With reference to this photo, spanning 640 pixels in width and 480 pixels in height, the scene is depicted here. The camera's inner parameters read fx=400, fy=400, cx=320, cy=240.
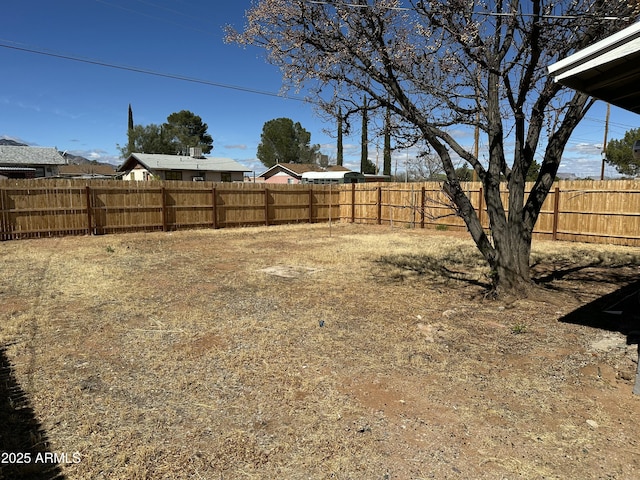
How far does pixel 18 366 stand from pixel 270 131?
45591 millimetres

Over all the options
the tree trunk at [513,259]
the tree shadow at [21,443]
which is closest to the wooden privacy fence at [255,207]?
the tree trunk at [513,259]

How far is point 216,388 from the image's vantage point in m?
3.23

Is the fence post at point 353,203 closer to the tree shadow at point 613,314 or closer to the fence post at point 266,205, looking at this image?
the fence post at point 266,205

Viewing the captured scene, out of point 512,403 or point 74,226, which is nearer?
point 512,403

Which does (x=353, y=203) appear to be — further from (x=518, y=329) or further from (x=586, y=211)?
(x=518, y=329)

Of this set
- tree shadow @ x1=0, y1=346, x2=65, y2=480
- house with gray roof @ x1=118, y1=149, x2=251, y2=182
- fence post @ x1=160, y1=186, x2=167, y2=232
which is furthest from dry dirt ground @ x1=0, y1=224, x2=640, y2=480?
house with gray roof @ x1=118, y1=149, x2=251, y2=182

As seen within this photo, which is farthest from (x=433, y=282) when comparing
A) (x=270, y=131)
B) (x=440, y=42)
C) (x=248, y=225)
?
(x=270, y=131)

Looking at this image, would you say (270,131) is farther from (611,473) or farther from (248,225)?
(611,473)

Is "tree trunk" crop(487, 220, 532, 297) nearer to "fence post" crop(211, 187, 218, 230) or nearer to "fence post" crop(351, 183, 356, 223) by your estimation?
"fence post" crop(211, 187, 218, 230)

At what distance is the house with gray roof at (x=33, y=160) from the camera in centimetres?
2956

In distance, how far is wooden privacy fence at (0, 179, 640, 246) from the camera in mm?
12125

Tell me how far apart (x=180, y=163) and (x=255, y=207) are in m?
14.8

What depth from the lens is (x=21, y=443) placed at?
8.13 feet

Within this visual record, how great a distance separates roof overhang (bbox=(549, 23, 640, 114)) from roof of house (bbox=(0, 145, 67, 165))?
118 feet
